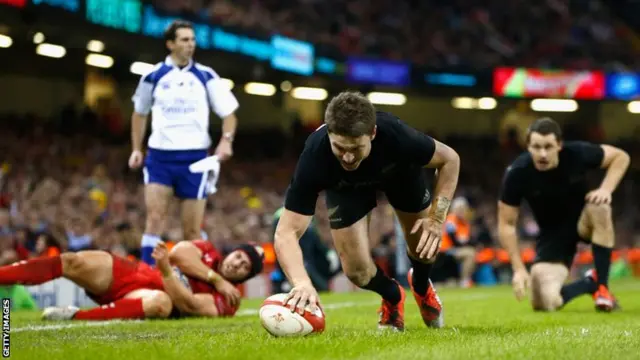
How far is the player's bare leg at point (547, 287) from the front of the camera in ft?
32.2

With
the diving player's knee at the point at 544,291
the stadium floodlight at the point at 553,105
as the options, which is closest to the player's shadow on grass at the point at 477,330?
the diving player's knee at the point at 544,291

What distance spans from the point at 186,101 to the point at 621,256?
17.1 meters

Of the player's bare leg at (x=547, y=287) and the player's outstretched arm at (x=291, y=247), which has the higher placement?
the player's outstretched arm at (x=291, y=247)

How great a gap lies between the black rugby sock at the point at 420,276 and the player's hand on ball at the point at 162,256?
71.2 inches

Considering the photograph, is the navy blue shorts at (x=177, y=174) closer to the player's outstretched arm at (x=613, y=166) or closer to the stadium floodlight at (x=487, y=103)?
the player's outstretched arm at (x=613, y=166)

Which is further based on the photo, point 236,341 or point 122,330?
point 122,330

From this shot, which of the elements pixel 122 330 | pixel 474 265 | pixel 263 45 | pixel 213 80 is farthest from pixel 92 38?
pixel 122 330

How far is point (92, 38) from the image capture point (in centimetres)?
1888

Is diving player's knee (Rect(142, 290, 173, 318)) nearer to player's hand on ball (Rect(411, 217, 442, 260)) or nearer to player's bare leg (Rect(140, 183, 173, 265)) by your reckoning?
player's bare leg (Rect(140, 183, 173, 265))

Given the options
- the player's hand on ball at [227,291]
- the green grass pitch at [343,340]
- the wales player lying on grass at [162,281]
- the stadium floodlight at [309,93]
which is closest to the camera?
the green grass pitch at [343,340]

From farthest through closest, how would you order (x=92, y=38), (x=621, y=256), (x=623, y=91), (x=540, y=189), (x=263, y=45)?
(x=623, y=91) → (x=621, y=256) → (x=263, y=45) → (x=92, y=38) → (x=540, y=189)

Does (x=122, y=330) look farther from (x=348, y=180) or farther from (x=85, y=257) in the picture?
(x=348, y=180)

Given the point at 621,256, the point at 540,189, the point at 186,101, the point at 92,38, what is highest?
the point at 92,38

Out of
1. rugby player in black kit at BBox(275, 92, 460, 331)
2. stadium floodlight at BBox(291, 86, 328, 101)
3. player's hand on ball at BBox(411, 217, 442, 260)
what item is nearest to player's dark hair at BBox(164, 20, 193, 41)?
rugby player in black kit at BBox(275, 92, 460, 331)
